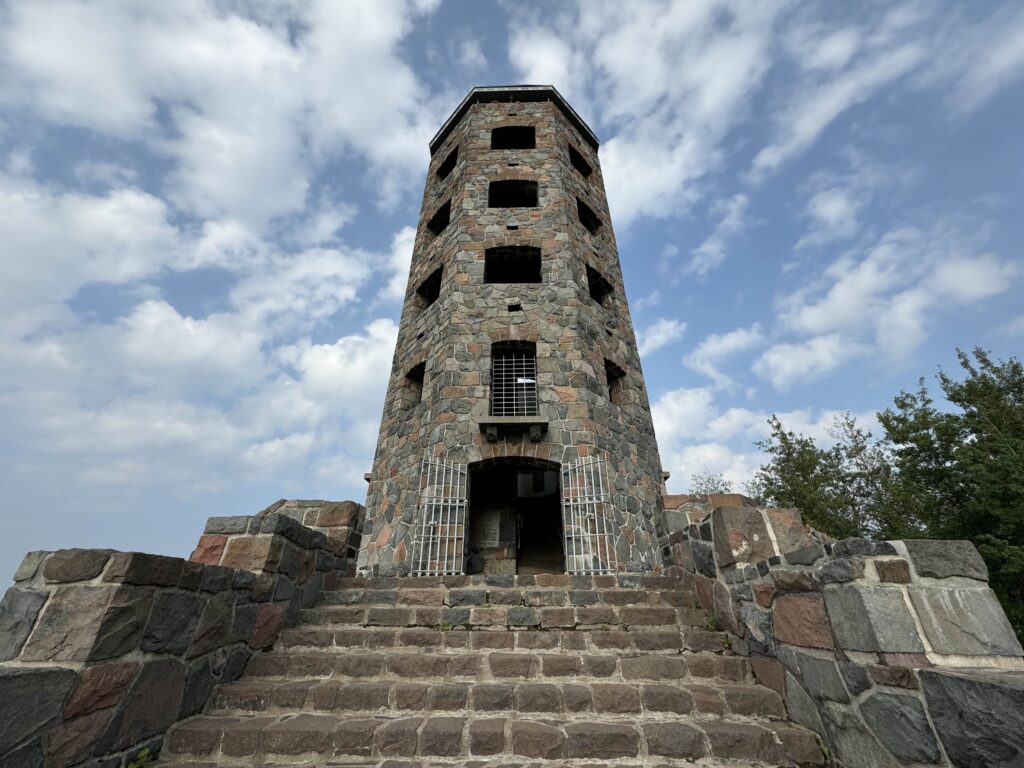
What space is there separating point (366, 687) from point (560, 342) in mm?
6683

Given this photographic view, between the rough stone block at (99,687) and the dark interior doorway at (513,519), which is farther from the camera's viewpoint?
the dark interior doorway at (513,519)

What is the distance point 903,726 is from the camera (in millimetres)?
1878

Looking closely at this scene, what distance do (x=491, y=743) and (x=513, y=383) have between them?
21.2 feet

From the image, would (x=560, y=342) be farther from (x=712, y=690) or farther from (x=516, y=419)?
(x=712, y=690)

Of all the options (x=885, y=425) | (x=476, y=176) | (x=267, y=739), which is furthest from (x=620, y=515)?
(x=885, y=425)

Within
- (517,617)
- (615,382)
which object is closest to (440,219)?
(615,382)

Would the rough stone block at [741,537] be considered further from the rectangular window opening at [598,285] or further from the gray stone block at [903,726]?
the rectangular window opening at [598,285]

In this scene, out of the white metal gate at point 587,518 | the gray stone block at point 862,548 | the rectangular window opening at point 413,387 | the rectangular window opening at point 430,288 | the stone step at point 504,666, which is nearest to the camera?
the gray stone block at point 862,548

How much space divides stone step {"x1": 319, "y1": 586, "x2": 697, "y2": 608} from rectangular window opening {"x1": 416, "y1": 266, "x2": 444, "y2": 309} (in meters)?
7.57

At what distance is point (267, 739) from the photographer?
7.84 feet

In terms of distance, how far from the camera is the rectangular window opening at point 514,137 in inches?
485

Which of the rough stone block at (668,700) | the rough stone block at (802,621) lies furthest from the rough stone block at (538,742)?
the rough stone block at (802,621)

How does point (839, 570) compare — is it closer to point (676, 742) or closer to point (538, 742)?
point (676, 742)

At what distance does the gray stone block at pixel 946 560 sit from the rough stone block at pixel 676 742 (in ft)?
4.92
